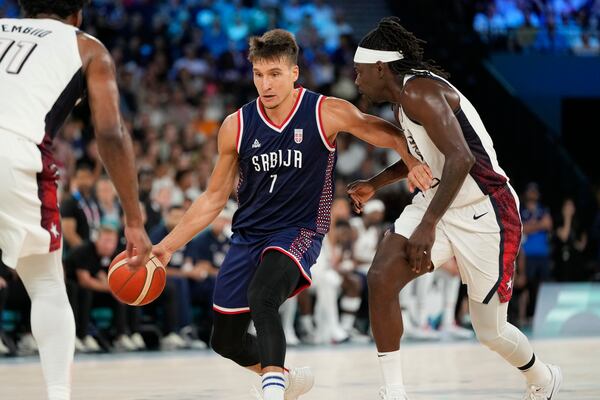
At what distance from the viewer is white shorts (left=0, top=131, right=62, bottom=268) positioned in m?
4.04

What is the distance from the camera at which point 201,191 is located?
42.4 ft

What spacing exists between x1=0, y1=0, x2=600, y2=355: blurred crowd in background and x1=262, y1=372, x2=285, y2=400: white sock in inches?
210

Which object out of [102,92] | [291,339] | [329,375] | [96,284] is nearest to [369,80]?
[102,92]

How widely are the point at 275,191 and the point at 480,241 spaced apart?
1.10 metres

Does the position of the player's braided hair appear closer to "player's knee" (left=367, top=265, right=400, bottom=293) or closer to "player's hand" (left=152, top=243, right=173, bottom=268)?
"player's knee" (left=367, top=265, right=400, bottom=293)

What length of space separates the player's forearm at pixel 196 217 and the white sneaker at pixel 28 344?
202 inches

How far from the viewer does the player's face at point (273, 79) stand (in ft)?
18.0

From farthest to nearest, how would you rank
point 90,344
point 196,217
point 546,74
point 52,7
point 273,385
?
point 546,74 < point 90,344 < point 196,217 < point 273,385 < point 52,7

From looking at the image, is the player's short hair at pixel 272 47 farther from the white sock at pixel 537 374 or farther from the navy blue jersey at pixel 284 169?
the white sock at pixel 537 374

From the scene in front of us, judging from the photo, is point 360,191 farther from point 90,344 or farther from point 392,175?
point 90,344

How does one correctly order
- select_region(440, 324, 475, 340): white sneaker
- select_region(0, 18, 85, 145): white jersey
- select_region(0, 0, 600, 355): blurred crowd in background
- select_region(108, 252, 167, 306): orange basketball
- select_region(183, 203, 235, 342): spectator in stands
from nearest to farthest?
select_region(0, 18, 85, 145): white jersey, select_region(108, 252, 167, 306): orange basketball, select_region(0, 0, 600, 355): blurred crowd in background, select_region(183, 203, 235, 342): spectator in stands, select_region(440, 324, 475, 340): white sneaker

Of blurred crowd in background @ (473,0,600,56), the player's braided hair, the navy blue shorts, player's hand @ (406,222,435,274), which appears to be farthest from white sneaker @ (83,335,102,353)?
blurred crowd in background @ (473,0,600,56)

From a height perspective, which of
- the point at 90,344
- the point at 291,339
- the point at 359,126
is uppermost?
the point at 359,126

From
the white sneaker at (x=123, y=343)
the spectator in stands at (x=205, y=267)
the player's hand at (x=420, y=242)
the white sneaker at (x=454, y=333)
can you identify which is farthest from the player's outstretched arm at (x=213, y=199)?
the white sneaker at (x=454, y=333)
